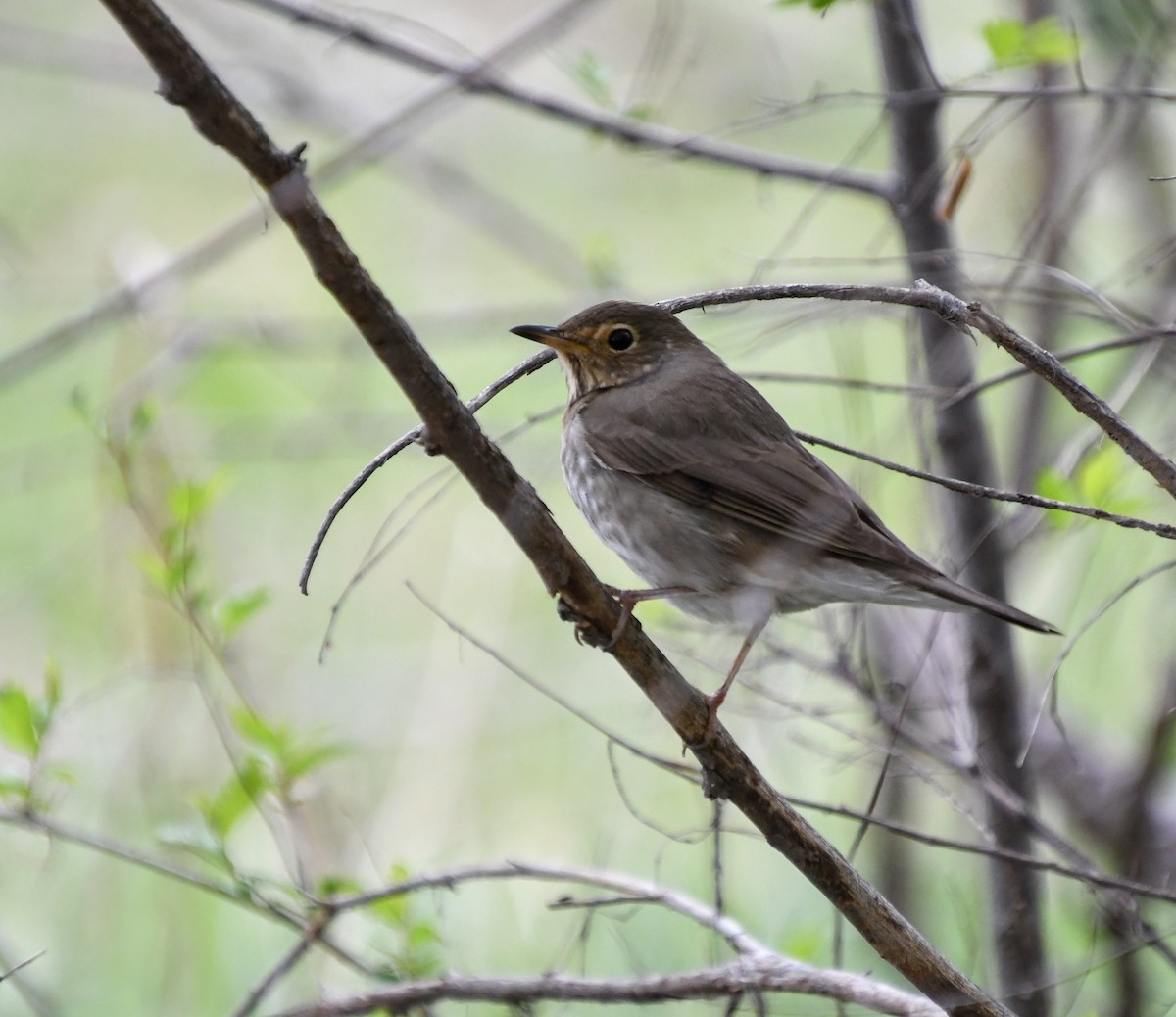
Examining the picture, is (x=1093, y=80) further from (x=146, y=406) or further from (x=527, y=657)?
(x=146, y=406)

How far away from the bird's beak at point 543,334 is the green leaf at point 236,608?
951 millimetres

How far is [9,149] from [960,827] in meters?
7.66

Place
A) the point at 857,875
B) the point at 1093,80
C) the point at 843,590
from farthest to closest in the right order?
1. the point at 1093,80
2. the point at 843,590
3. the point at 857,875

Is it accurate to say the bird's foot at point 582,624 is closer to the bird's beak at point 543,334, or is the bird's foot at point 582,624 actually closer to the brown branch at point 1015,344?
the brown branch at point 1015,344

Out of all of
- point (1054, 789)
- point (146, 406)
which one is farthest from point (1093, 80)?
point (146, 406)

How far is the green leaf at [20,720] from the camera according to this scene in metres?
3.01

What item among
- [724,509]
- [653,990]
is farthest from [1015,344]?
[653,990]

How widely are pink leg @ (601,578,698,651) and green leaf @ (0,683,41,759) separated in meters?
1.30

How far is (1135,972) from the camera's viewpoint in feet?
12.3

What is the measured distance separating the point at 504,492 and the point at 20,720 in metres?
1.53

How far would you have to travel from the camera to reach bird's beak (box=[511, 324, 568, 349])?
3717 millimetres

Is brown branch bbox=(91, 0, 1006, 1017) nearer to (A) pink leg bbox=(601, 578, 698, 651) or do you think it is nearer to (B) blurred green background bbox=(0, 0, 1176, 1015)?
(A) pink leg bbox=(601, 578, 698, 651)

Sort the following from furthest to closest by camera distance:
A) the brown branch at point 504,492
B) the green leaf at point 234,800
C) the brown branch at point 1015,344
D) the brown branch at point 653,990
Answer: the green leaf at point 234,800 → the brown branch at point 653,990 → the brown branch at point 1015,344 → the brown branch at point 504,492

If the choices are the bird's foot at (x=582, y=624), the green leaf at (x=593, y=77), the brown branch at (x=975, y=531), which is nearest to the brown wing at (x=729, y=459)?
the brown branch at (x=975, y=531)
